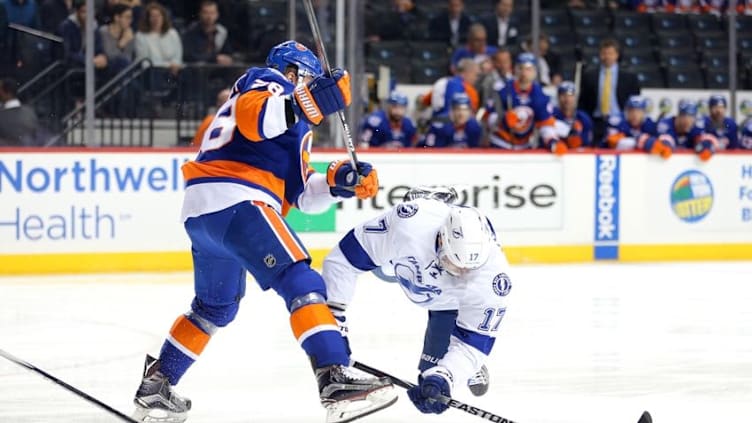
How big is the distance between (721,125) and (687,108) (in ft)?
0.99

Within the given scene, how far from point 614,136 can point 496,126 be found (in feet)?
3.22

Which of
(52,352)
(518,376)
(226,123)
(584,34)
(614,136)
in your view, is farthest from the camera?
(584,34)

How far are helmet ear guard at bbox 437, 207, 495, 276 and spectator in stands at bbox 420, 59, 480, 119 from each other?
613cm

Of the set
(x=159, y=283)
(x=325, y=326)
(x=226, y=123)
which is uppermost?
(x=226, y=123)

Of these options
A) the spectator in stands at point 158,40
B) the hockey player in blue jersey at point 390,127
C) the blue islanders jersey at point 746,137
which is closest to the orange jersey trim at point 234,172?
the spectator in stands at point 158,40

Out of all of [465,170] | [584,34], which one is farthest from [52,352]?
[584,34]

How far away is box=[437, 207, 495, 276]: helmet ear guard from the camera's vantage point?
4.02 m

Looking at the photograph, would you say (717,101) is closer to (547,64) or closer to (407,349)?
(547,64)

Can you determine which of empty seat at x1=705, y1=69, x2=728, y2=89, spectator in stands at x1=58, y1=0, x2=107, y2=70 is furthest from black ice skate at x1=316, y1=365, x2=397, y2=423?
empty seat at x1=705, y1=69, x2=728, y2=89

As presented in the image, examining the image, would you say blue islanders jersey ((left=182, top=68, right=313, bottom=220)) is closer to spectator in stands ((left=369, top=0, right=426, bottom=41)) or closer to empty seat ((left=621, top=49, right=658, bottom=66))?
spectator in stands ((left=369, top=0, right=426, bottom=41))

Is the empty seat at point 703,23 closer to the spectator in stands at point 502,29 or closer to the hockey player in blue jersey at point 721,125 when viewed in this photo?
the hockey player in blue jersey at point 721,125

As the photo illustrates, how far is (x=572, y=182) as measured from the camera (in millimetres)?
10109

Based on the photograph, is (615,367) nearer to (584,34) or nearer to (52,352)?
(52,352)

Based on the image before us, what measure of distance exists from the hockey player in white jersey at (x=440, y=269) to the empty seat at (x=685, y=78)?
7.79m
